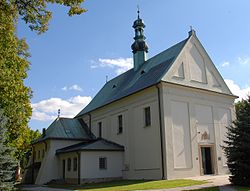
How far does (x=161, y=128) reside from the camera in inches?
903

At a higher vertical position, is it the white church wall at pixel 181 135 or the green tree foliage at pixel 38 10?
the green tree foliage at pixel 38 10

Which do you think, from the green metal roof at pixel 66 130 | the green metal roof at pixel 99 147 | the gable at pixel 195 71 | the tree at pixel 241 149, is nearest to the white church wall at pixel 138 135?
the green metal roof at pixel 99 147

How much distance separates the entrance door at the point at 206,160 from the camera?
24.5m

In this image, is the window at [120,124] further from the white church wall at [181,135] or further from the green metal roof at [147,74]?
the white church wall at [181,135]

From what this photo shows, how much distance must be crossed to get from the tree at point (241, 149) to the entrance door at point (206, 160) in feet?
23.3

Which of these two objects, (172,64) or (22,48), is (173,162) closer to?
(172,64)

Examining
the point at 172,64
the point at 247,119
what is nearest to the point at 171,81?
the point at 172,64

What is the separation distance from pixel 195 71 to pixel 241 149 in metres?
10.5

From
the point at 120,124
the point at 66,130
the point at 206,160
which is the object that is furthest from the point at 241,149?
the point at 66,130

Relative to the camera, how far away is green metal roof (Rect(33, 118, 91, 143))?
31797 mm

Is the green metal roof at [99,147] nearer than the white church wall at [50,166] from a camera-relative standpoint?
Yes

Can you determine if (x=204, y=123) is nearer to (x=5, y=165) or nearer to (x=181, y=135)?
(x=181, y=135)

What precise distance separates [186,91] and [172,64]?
249 cm

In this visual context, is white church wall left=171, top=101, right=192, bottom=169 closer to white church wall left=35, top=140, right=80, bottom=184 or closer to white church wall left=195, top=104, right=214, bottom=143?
white church wall left=195, top=104, right=214, bottom=143
